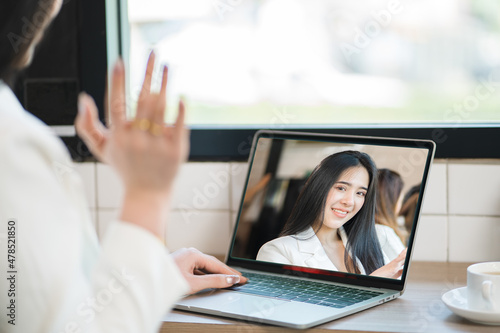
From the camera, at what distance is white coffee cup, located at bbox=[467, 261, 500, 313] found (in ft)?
2.97

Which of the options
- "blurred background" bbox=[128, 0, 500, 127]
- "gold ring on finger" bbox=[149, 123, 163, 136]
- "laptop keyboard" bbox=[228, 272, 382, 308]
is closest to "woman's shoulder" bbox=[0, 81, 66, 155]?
"gold ring on finger" bbox=[149, 123, 163, 136]

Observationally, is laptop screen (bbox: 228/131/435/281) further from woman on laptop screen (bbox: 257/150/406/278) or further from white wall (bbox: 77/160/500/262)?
white wall (bbox: 77/160/500/262)

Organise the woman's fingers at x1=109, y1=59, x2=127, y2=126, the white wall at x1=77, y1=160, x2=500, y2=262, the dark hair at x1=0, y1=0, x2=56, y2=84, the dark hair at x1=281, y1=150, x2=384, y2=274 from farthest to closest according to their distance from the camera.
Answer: the white wall at x1=77, y1=160, x2=500, y2=262, the dark hair at x1=281, y1=150, x2=384, y2=274, the dark hair at x1=0, y1=0, x2=56, y2=84, the woman's fingers at x1=109, y1=59, x2=127, y2=126

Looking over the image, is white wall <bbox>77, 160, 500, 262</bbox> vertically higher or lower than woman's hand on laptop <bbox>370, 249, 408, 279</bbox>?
higher

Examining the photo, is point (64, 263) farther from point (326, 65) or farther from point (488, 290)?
point (326, 65)

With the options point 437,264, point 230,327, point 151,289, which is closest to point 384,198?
point 437,264

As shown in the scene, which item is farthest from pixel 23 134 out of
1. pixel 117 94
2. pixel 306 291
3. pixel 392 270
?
pixel 392 270

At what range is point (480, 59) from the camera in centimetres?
133

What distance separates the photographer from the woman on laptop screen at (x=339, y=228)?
1097 mm

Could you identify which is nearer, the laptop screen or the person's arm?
the person's arm

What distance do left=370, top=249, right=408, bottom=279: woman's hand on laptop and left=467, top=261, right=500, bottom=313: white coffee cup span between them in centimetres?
15

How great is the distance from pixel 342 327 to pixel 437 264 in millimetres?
480

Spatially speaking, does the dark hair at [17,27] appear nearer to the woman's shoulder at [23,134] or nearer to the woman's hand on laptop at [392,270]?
the woman's shoulder at [23,134]

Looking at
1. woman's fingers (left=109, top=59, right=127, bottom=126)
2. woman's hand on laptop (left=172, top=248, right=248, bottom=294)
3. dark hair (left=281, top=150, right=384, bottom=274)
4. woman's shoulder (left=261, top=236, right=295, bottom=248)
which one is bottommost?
woman's hand on laptop (left=172, top=248, right=248, bottom=294)
